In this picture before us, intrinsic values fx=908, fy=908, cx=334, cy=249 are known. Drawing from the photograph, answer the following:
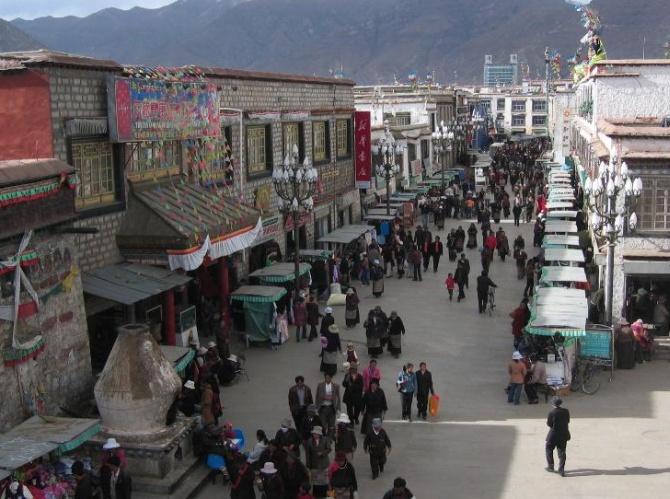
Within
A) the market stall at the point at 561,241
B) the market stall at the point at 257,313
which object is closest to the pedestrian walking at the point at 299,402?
the market stall at the point at 257,313

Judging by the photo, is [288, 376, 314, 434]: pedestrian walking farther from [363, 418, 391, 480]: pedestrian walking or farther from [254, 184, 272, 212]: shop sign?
[254, 184, 272, 212]: shop sign

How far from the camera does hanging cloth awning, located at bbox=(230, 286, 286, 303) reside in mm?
21312

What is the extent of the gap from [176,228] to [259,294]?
3846 mm

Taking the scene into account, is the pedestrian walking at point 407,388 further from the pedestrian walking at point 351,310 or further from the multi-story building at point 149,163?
the pedestrian walking at point 351,310

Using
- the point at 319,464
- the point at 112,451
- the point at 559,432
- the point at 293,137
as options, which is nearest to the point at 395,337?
the point at 559,432

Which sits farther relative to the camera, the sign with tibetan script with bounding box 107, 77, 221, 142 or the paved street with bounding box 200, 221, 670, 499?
the sign with tibetan script with bounding box 107, 77, 221, 142

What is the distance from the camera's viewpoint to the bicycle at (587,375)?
18281 millimetres

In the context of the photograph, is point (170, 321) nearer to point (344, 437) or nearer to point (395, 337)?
point (395, 337)

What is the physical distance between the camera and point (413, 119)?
58.8 m

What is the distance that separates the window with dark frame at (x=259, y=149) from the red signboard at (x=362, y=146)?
9.33 m

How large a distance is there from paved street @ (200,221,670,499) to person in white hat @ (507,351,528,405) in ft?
0.78

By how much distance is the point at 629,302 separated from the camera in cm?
2180

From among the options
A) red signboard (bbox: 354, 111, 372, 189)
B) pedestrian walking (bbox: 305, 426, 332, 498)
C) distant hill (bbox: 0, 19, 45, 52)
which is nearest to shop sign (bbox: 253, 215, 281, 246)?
red signboard (bbox: 354, 111, 372, 189)

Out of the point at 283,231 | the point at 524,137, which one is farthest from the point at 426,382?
the point at 524,137
